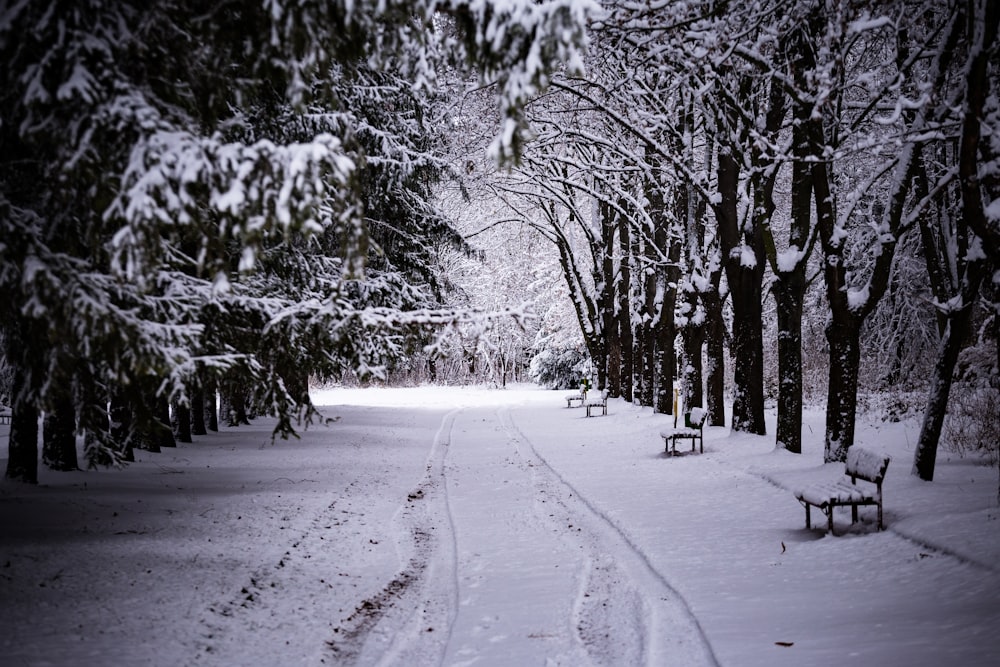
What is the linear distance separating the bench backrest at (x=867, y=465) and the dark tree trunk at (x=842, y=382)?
2.26 meters

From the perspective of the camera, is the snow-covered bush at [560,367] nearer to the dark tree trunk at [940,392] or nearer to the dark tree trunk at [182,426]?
the dark tree trunk at [182,426]

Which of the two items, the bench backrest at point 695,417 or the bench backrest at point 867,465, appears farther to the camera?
the bench backrest at point 695,417

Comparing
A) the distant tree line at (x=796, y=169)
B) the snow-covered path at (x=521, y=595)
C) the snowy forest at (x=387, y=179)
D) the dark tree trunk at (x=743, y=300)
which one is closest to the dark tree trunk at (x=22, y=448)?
the snowy forest at (x=387, y=179)

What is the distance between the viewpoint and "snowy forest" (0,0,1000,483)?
463cm

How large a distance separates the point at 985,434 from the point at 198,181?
526 inches

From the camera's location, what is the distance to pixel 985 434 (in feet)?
41.2

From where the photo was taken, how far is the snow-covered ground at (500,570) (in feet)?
17.7

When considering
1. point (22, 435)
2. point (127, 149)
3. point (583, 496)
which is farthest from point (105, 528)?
point (583, 496)

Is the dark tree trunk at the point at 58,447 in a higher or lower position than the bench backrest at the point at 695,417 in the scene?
lower

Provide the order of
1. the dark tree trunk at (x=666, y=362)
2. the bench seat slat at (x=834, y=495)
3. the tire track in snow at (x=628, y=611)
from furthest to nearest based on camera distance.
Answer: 1. the dark tree trunk at (x=666, y=362)
2. the bench seat slat at (x=834, y=495)
3. the tire track in snow at (x=628, y=611)

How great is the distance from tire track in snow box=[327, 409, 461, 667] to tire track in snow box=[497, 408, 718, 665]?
4.03ft

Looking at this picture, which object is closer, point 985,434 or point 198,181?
point 198,181

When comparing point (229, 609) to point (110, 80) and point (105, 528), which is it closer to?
point (105, 528)

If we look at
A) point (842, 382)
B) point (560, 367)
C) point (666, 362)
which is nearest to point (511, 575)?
point (842, 382)
